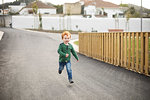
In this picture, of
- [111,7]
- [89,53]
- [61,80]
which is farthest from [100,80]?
[111,7]

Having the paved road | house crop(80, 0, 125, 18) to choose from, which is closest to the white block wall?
house crop(80, 0, 125, 18)

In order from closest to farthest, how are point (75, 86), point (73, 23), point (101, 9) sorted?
point (75, 86)
point (73, 23)
point (101, 9)

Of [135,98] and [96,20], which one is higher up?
[96,20]

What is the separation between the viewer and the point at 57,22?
164 feet

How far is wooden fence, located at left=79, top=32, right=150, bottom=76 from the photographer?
6668 millimetres

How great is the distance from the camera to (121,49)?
8.12m

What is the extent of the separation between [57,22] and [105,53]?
41167mm

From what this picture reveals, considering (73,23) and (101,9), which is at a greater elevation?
(101,9)

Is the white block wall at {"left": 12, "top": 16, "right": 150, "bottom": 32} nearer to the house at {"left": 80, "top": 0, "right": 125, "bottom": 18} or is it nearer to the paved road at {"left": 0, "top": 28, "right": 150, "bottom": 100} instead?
the house at {"left": 80, "top": 0, "right": 125, "bottom": 18}

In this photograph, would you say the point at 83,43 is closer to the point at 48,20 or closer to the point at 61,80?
the point at 61,80

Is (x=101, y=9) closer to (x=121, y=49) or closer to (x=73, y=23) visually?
(x=73, y=23)

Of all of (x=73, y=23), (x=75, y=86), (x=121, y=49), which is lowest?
(x=75, y=86)

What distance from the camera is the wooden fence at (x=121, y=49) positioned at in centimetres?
667

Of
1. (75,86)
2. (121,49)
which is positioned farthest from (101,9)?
(75,86)
